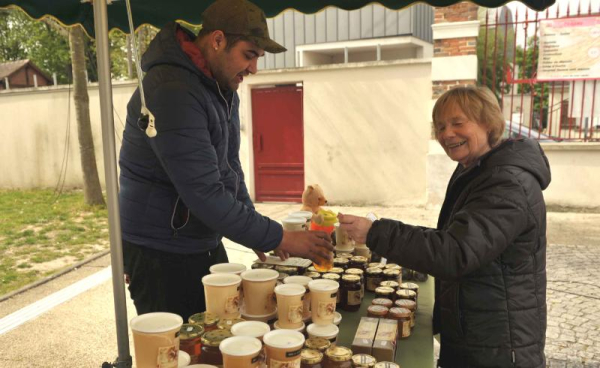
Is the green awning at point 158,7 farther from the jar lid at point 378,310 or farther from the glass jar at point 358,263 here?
the jar lid at point 378,310

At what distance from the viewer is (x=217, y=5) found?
6.66 feet

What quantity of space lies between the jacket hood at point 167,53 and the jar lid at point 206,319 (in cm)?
102

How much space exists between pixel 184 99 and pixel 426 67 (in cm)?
788

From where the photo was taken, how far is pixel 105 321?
4625 mm

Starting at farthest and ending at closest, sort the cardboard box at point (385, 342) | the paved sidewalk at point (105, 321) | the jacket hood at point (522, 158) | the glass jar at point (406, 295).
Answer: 1. the paved sidewalk at point (105, 321)
2. the glass jar at point (406, 295)
3. the jacket hood at point (522, 158)
4. the cardboard box at point (385, 342)

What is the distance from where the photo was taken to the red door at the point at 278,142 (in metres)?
10.3

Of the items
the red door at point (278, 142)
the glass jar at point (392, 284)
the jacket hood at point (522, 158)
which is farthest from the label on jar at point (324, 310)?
the red door at point (278, 142)

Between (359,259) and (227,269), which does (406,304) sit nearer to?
(359,259)

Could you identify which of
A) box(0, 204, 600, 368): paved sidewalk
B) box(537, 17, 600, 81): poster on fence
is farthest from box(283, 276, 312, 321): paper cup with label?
box(537, 17, 600, 81): poster on fence

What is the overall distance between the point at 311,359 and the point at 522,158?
112 centimetres

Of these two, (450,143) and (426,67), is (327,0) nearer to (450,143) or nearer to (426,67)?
(450,143)

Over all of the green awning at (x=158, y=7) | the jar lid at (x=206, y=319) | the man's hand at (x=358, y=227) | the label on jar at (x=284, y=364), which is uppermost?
the green awning at (x=158, y=7)

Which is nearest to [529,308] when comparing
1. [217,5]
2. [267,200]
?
[217,5]

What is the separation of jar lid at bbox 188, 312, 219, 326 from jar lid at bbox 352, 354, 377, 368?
0.53 metres
